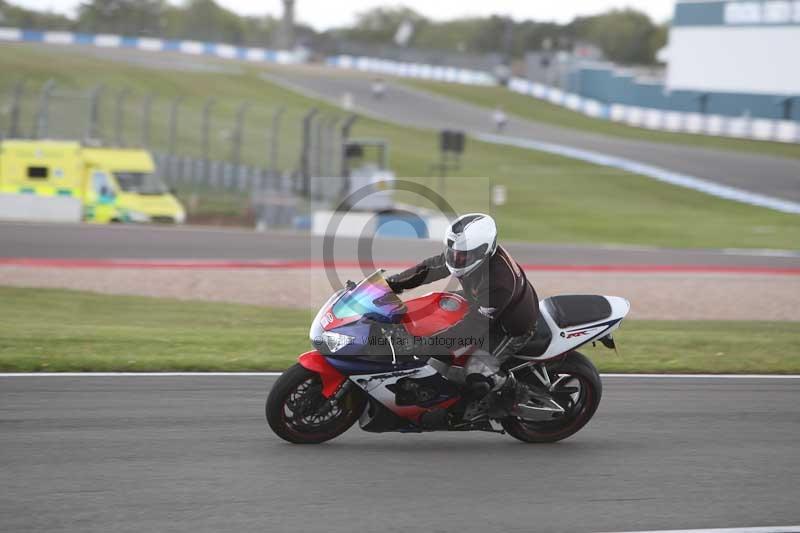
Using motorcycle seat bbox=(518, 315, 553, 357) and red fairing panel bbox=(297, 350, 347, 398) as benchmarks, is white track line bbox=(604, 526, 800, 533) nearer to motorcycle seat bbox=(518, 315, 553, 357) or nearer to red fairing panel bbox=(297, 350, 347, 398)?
motorcycle seat bbox=(518, 315, 553, 357)

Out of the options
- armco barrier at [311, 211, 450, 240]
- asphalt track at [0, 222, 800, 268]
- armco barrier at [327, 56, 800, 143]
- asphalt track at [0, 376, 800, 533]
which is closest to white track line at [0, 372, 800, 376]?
asphalt track at [0, 376, 800, 533]

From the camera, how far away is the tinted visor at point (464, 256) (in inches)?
264

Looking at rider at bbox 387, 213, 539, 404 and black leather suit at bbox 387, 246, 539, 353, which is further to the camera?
black leather suit at bbox 387, 246, 539, 353

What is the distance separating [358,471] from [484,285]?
148 centimetres

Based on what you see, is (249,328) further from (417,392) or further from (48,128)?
(48,128)

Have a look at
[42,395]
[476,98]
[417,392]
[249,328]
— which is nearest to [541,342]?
[417,392]

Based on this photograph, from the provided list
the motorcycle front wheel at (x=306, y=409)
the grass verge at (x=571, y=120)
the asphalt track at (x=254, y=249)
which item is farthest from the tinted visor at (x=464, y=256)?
the grass verge at (x=571, y=120)

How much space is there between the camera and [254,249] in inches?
885

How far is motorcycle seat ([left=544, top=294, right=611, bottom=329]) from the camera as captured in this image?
7.41 metres

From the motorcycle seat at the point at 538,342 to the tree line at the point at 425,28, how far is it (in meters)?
83.4

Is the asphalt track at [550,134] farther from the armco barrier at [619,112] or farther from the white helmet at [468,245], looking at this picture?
the white helmet at [468,245]

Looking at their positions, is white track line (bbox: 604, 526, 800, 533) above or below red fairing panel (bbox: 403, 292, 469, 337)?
below

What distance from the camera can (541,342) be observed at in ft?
23.9

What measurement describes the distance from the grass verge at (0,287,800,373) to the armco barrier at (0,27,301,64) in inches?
2539
